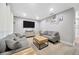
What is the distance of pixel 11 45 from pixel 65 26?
114cm

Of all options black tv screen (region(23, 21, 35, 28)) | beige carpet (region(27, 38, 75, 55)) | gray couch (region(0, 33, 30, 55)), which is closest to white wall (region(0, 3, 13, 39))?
gray couch (region(0, 33, 30, 55))

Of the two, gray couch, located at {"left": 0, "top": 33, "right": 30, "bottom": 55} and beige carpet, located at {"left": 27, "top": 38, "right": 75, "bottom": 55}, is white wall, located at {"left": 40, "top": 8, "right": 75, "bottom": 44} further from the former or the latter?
gray couch, located at {"left": 0, "top": 33, "right": 30, "bottom": 55}

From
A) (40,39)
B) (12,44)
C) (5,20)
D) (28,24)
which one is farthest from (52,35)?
(5,20)

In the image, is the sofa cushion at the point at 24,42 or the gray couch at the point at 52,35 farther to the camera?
the gray couch at the point at 52,35

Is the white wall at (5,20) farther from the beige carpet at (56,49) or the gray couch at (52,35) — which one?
the gray couch at (52,35)

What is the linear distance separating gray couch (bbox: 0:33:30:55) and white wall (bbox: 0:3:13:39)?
4.5 inches

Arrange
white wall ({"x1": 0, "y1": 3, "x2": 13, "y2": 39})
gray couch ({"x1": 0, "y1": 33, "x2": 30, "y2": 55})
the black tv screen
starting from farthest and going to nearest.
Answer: the black tv screen
white wall ({"x1": 0, "y1": 3, "x2": 13, "y2": 39})
gray couch ({"x1": 0, "y1": 33, "x2": 30, "y2": 55})

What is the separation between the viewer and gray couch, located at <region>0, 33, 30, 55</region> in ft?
3.85

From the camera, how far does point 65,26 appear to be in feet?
4.55

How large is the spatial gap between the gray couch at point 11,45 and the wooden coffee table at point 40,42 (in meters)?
0.19

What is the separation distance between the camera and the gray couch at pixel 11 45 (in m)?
1.17

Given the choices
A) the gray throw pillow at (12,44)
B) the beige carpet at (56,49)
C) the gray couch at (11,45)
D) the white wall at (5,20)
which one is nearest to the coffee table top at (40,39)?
the beige carpet at (56,49)

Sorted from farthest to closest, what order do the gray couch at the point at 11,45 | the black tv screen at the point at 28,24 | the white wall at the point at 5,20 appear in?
the black tv screen at the point at 28,24 < the white wall at the point at 5,20 < the gray couch at the point at 11,45
